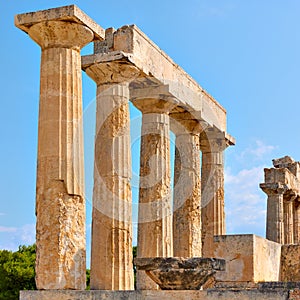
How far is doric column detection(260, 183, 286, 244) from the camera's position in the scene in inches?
1822

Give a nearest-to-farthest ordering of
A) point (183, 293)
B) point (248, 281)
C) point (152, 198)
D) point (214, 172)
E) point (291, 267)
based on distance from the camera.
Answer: point (183, 293), point (248, 281), point (291, 267), point (152, 198), point (214, 172)

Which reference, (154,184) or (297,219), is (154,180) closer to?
(154,184)

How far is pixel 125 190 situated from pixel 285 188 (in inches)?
861

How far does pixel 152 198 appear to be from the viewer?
30391mm

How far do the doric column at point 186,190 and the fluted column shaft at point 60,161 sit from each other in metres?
11.6

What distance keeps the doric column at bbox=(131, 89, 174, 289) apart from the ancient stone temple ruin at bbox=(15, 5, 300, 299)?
4cm

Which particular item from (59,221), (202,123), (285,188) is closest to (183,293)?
(59,221)

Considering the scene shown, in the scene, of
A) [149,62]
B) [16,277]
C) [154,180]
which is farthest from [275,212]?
[16,277]

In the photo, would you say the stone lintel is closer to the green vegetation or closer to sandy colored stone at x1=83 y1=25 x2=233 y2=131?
sandy colored stone at x1=83 y1=25 x2=233 y2=131

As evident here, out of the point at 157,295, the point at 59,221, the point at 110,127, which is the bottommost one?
the point at 157,295

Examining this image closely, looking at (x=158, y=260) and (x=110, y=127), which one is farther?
(x=110, y=127)

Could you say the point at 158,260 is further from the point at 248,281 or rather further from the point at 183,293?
the point at 248,281

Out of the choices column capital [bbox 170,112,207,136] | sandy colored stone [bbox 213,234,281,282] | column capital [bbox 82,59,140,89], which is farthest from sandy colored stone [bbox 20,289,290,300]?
column capital [bbox 170,112,207,136]

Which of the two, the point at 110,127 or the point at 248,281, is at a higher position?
the point at 110,127
